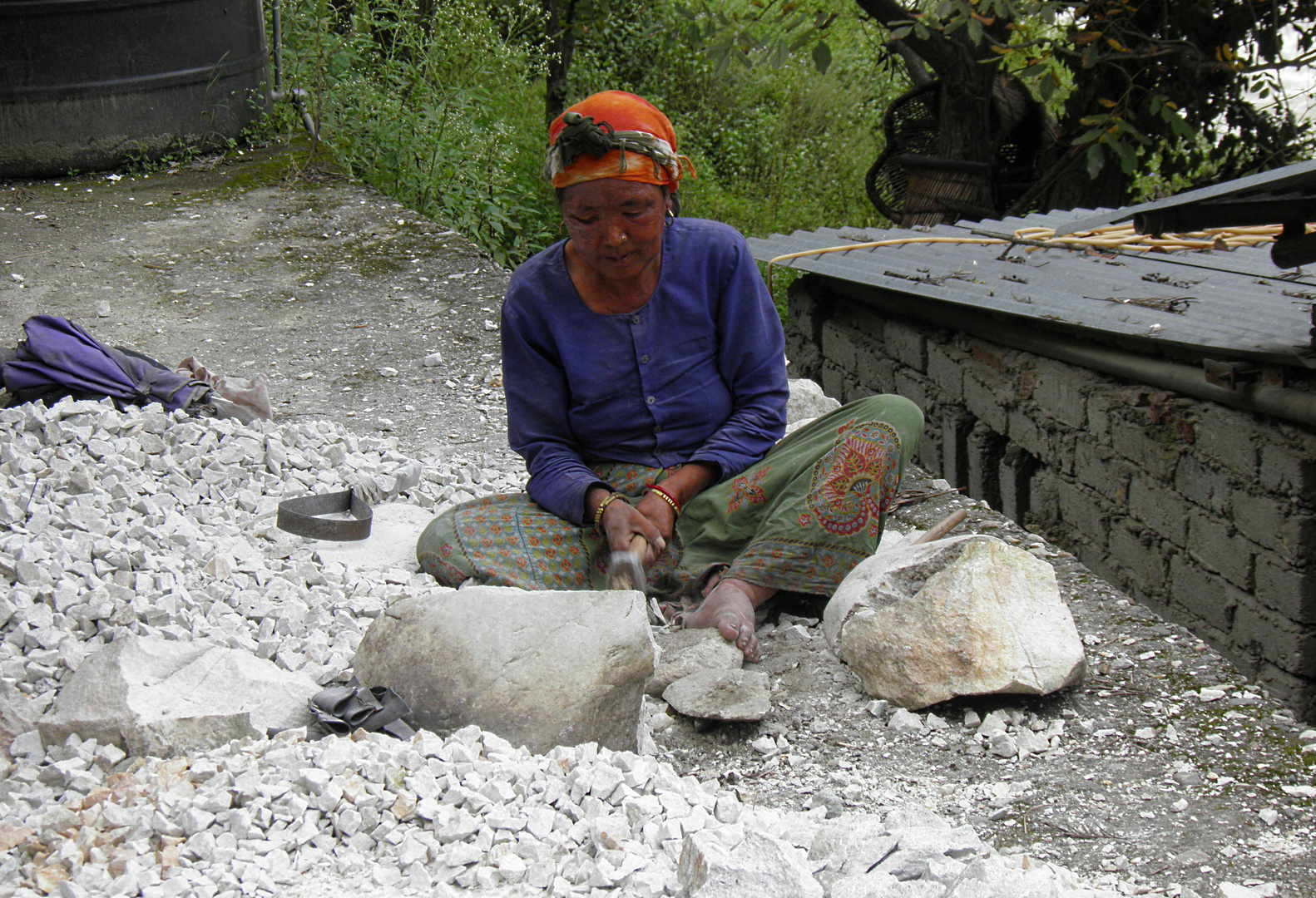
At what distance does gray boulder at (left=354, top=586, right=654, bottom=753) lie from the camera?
2.13 metres

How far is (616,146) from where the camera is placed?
8.50 ft

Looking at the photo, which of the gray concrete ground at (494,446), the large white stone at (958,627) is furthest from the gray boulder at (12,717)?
the large white stone at (958,627)

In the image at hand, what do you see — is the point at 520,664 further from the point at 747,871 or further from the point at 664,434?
the point at 664,434

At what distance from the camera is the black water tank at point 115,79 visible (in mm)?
6574

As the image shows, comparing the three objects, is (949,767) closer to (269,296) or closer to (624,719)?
(624,719)

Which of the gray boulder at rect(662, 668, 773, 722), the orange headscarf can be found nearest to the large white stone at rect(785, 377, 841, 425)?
the orange headscarf

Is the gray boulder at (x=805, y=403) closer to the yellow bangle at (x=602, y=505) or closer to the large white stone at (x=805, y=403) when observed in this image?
the large white stone at (x=805, y=403)

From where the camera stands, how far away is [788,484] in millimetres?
2836

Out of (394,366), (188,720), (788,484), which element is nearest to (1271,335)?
(788,484)

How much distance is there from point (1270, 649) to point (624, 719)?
6.94 feet

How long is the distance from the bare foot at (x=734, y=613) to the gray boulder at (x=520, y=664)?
361 millimetres

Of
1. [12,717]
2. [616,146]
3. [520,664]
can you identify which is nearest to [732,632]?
[520,664]

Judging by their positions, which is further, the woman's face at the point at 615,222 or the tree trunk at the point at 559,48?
the tree trunk at the point at 559,48

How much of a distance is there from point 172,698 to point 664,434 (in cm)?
139
